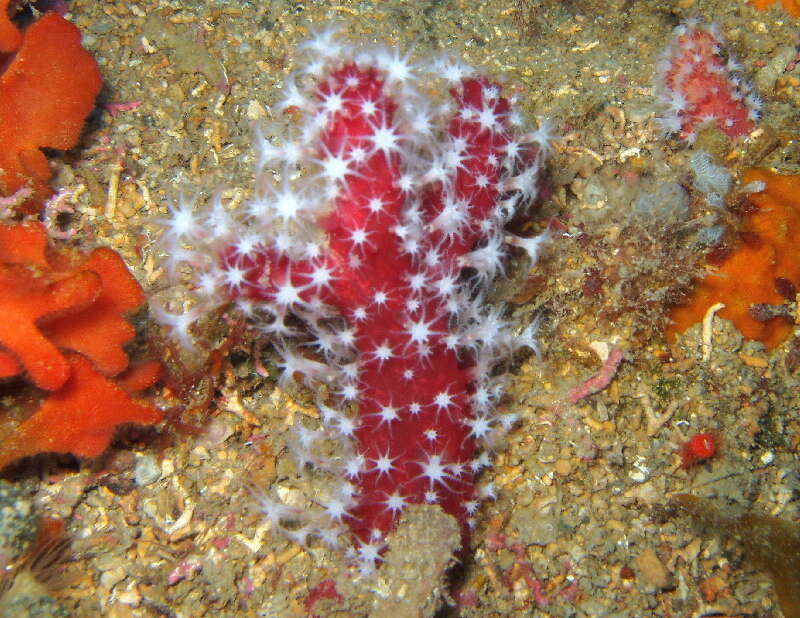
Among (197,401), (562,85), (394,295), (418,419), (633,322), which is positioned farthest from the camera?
(562,85)

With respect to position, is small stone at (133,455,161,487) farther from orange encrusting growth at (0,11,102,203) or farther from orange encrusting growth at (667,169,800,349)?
orange encrusting growth at (667,169,800,349)

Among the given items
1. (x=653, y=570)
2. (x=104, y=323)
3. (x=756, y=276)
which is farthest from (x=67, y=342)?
(x=756, y=276)

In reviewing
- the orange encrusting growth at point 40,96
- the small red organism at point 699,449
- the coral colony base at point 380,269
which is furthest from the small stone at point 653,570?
the orange encrusting growth at point 40,96

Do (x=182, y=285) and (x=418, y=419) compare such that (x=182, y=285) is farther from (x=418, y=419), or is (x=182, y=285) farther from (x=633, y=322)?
(x=633, y=322)

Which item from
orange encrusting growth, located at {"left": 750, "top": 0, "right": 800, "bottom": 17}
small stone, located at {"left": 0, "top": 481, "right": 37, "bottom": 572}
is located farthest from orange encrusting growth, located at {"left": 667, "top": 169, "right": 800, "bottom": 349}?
small stone, located at {"left": 0, "top": 481, "right": 37, "bottom": 572}

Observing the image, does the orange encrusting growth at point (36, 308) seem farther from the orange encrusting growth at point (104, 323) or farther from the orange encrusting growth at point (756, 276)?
the orange encrusting growth at point (756, 276)

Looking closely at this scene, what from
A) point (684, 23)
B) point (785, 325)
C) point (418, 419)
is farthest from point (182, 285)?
point (684, 23)
